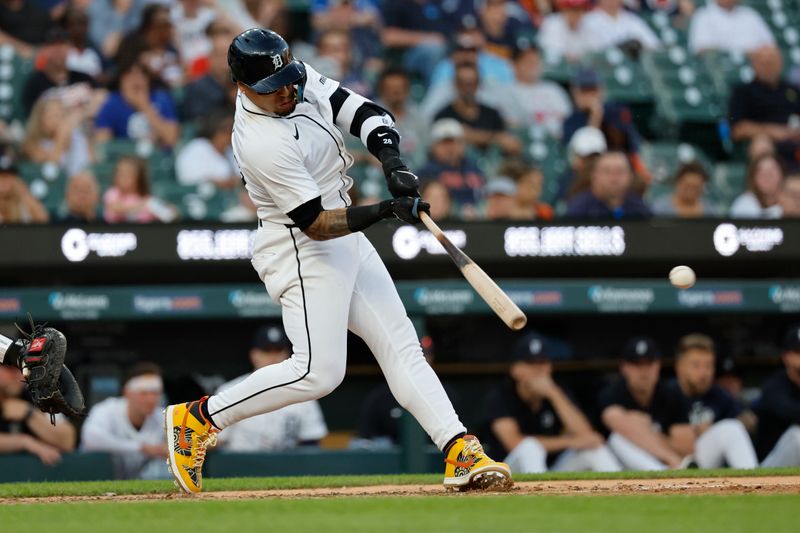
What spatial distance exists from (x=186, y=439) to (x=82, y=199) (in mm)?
3250

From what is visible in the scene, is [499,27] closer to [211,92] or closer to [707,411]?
[211,92]

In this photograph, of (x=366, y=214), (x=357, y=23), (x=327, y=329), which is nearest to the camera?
(x=366, y=214)

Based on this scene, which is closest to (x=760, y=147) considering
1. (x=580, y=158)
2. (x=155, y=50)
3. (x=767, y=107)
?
(x=767, y=107)

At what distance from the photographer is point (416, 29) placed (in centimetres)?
1005

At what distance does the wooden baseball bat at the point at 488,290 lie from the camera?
181 inches

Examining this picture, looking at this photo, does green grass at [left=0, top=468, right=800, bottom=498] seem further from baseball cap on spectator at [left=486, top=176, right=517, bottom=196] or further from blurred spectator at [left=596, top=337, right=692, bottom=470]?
baseball cap on spectator at [left=486, top=176, right=517, bottom=196]

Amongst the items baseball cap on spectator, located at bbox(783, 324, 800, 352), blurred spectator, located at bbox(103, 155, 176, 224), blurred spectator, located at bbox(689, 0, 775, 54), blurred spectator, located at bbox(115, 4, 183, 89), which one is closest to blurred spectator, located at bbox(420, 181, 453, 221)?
blurred spectator, located at bbox(103, 155, 176, 224)

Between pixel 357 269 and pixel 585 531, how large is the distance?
1.58 m

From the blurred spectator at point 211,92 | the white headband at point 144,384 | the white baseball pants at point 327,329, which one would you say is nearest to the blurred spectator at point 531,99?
the blurred spectator at point 211,92

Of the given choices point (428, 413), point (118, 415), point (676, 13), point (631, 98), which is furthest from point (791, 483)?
point (676, 13)

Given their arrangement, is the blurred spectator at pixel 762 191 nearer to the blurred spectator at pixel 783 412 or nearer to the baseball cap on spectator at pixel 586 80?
the blurred spectator at pixel 783 412

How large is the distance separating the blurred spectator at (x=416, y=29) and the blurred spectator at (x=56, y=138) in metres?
2.36

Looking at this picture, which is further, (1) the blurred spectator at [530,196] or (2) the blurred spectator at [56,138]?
(2) the blurred spectator at [56,138]

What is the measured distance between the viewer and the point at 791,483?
536cm
